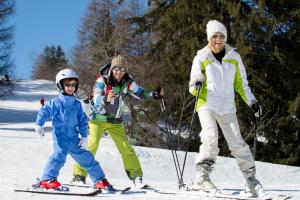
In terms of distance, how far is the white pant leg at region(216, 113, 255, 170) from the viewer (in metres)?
5.68

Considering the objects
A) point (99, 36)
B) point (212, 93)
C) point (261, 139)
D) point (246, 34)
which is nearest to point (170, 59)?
point (246, 34)

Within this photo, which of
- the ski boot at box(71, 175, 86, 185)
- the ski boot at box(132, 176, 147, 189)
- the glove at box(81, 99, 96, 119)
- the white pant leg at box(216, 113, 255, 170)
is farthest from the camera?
the ski boot at box(71, 175, 86, 185)

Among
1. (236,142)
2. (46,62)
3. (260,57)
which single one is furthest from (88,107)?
(46,62)

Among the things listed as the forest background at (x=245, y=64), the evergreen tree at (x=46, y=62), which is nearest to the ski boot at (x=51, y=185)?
the forest background at (x=245, y=64)

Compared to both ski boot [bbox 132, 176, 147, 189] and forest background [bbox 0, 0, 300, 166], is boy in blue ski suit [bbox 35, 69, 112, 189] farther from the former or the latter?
forest background [bbox 0, 0, 300, 166]

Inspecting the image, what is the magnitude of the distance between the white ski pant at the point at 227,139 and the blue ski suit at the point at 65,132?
1.24 metres

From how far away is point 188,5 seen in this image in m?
16.2

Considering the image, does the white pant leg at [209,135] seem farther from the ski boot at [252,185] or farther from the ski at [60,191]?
the ski at [60,191]

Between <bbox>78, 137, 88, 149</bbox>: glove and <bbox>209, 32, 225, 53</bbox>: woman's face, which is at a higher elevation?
<bbox>209, 32, 225, 53</bbox>: woman's face

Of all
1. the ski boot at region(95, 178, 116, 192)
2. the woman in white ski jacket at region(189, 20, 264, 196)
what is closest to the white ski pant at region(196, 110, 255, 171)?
the woman in white ski jacket at region(189, 20, 264, 196)

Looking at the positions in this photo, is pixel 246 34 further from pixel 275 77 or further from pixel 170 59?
pixel 170 59

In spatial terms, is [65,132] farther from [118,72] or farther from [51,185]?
[118,72]

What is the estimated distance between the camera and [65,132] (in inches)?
222

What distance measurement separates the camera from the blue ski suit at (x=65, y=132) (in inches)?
220
